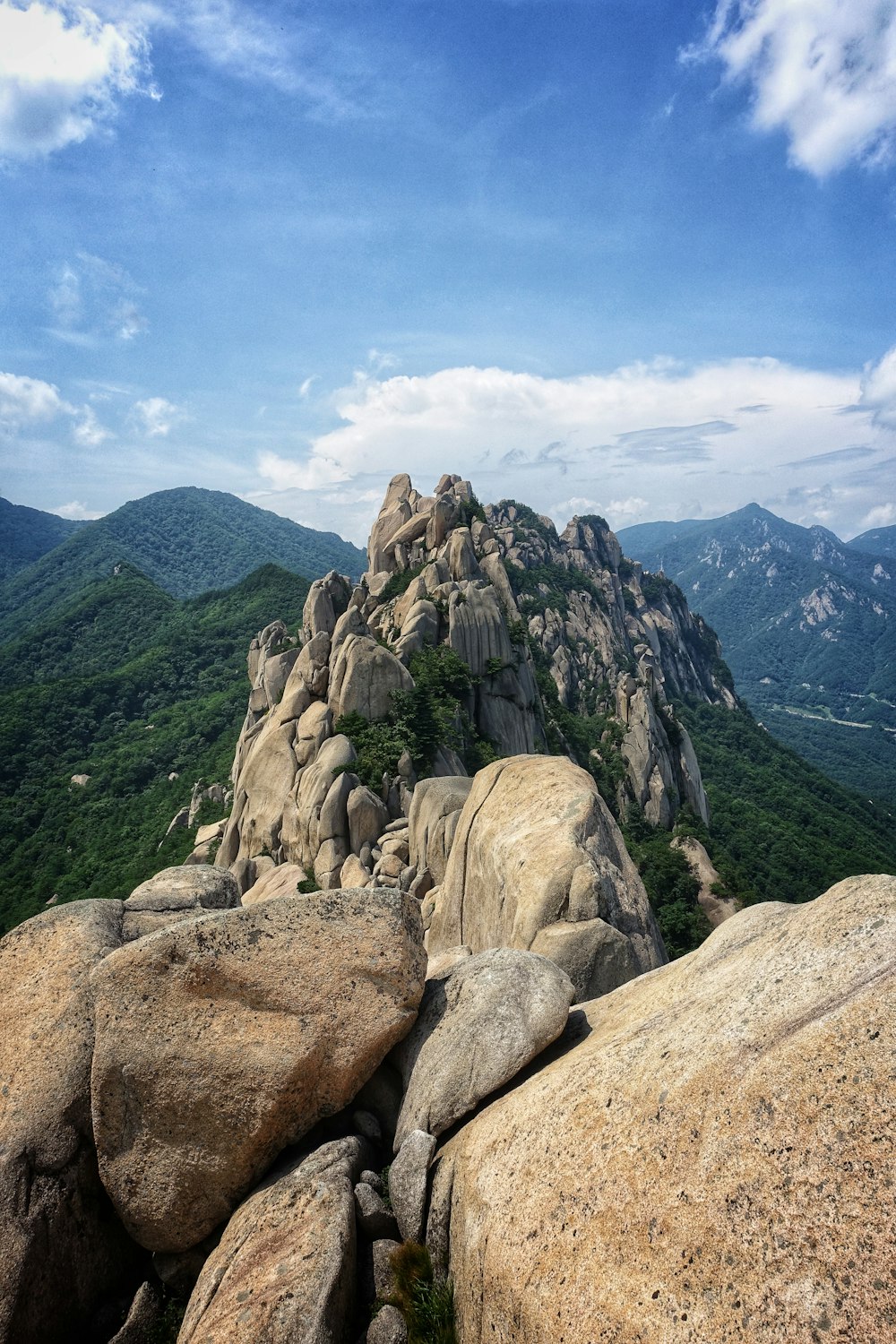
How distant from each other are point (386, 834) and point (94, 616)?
11955 cm

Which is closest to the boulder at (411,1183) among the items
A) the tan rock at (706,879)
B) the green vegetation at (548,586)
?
the tan rock at (706,879)

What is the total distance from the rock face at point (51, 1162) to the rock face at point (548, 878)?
6783 mm

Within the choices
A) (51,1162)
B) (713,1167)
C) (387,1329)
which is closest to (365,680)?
(51,1162)

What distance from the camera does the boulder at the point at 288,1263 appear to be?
604cm

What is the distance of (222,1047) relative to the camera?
301 inches

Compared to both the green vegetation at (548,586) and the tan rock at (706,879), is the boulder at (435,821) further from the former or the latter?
the green vegetation at (548,586)

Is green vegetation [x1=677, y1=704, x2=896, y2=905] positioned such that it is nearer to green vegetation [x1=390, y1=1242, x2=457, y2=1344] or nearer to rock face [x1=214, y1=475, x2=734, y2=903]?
rock face [x1=214, y1=475, x2=734, y2=903]

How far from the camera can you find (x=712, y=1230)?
487 centimetres

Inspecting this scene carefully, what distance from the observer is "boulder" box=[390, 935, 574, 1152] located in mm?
7723

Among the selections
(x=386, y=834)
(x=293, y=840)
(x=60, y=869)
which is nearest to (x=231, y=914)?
(x=386, y=834)

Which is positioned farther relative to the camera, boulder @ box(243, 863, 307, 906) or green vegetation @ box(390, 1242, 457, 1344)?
boulder @ box(243, 863, 307, 906)

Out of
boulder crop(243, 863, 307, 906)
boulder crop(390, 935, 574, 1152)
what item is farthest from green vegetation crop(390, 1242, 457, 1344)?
boulder crop(243, 863, 307, 906)

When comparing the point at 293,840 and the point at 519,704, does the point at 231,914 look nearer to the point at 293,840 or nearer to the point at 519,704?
the point at 293,840

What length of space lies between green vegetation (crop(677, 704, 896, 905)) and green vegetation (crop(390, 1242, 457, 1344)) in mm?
43623
